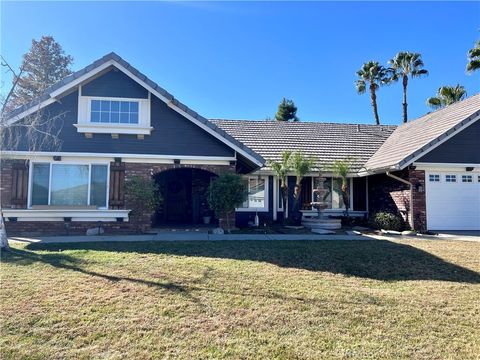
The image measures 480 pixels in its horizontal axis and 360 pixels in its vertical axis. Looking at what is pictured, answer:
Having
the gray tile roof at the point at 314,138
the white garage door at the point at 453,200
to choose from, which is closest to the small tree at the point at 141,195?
the gray tile roof at the point at 314,138

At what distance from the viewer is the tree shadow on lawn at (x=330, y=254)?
6.91 m

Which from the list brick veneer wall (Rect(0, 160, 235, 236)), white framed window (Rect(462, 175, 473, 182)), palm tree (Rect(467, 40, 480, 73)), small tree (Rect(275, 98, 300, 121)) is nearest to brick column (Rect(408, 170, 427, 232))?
white framed window (Rect(462, 175, 473, 182))

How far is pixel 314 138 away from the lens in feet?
59.7

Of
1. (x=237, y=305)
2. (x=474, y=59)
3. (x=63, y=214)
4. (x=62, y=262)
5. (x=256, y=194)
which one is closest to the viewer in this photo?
(x=237, y=305)

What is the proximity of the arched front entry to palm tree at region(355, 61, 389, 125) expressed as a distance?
2335 cm

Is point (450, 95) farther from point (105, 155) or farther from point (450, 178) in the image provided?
point (105, 155)

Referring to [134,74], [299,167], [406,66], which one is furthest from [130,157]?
[406,66]

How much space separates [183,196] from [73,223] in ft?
18.9

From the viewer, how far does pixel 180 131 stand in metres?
12.4

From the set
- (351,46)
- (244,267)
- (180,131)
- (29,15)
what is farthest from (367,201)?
(29,15)

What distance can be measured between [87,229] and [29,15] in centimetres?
722

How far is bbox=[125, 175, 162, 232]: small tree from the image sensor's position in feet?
38.4

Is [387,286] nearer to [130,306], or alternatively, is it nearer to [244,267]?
[244,267]

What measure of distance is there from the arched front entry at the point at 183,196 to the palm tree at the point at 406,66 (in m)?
24.5
